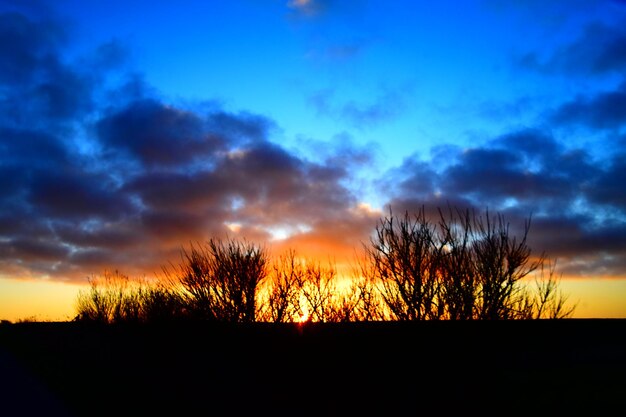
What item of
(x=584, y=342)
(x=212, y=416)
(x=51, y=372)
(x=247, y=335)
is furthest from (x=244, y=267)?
(x=212, y=416)

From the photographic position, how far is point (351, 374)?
34.1 feet

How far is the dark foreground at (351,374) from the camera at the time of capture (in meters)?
7.92

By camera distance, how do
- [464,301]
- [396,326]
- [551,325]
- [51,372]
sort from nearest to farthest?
[51,372]
[396,326]
[551,325]
[464,301]

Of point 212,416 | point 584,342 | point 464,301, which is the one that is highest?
point 464,301

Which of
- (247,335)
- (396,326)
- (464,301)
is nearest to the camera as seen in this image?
(396,326)

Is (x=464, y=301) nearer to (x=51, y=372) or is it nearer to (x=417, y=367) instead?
(x=417, y=367)

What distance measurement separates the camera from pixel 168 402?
958 centimetres

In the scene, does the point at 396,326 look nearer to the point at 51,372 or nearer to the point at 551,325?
the point at 551,325

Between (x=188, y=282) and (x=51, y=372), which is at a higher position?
(x=188, y=282)

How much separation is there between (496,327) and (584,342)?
4107 millimetres

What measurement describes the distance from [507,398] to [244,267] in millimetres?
20126

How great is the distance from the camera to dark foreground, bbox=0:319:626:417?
7918 millimetres

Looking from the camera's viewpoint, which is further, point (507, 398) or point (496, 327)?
point (496, 327)

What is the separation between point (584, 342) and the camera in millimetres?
12797
